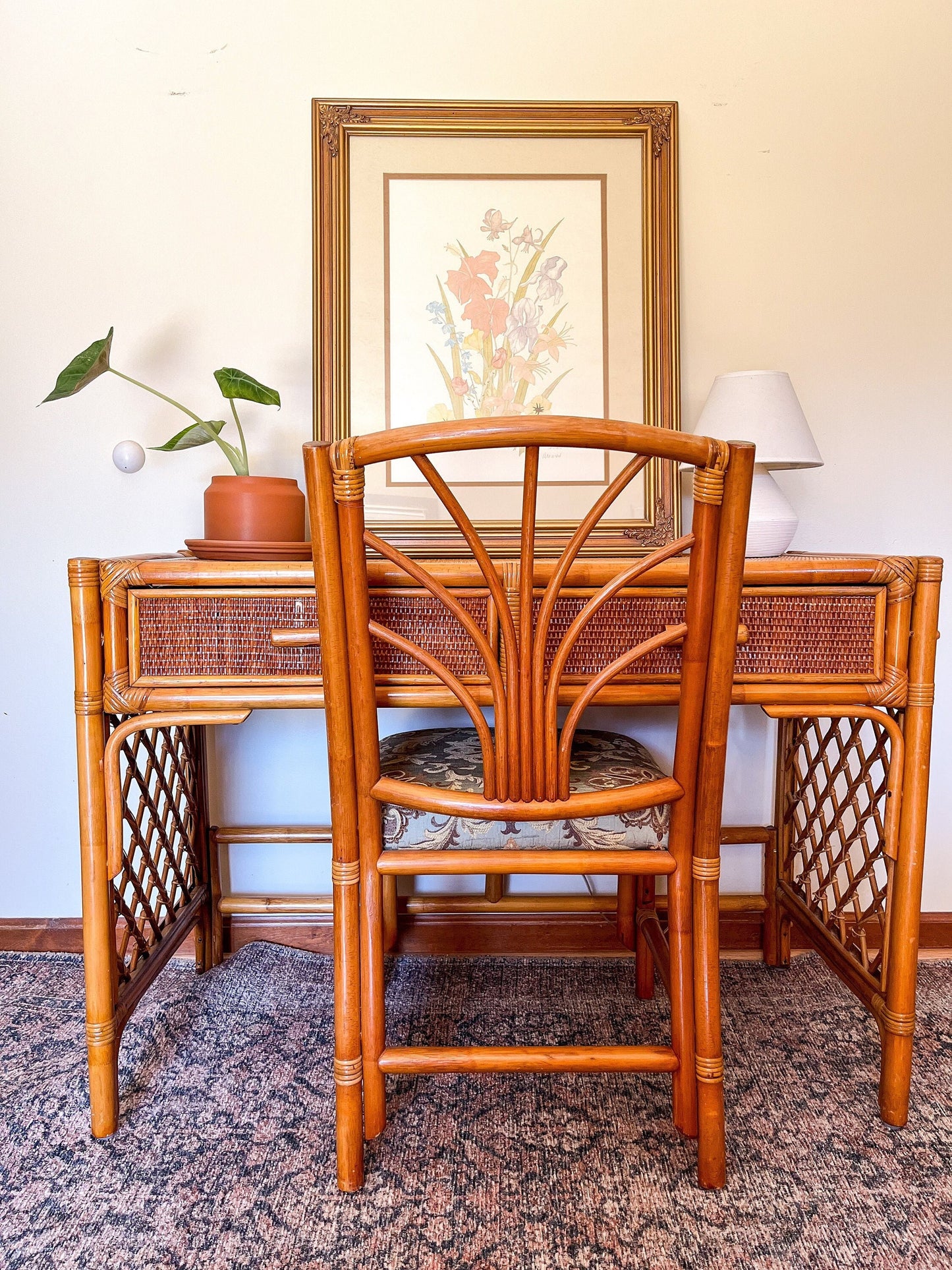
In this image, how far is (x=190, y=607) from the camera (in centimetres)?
127

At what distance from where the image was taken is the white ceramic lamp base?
4.76ft

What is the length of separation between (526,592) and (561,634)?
29 centimetres

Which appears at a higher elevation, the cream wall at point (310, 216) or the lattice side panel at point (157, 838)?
the cream wall at point (310, 216)

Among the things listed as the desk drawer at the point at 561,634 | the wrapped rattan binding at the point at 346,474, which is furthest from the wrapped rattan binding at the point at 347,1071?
the wrapped rattan binding at the point at 346,474

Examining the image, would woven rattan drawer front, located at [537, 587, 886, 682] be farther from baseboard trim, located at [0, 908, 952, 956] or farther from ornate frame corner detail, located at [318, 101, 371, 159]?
ornate frame corner detail, located at [318, 101, 371, 159]

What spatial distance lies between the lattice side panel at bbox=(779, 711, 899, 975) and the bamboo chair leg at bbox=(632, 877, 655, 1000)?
315 mm

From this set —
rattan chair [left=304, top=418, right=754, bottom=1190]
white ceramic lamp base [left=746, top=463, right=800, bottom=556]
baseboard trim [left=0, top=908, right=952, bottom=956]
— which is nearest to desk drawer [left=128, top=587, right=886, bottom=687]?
rattan chair [left=304, top=418, right=754, bottom=1190]

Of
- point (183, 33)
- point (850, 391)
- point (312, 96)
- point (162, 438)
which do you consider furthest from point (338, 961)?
point (183, 33)

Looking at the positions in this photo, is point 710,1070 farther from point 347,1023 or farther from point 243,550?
point 243,550

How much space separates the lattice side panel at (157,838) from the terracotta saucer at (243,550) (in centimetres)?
32

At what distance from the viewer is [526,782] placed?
3.51ft

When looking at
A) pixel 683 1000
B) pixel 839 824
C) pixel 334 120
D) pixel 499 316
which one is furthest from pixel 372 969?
pixel 334 120

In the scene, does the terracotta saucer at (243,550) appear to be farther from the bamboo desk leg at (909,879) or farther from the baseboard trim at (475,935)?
the bamboo desk leg at (909,879)

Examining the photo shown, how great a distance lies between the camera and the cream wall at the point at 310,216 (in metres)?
1.72
